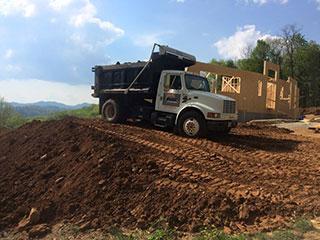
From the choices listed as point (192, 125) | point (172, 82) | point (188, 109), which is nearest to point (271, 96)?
point (172, 82)

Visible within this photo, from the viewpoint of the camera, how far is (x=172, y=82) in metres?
15.6

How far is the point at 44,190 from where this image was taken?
941 centimetres

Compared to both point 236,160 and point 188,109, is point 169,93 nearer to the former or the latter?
point 188,109

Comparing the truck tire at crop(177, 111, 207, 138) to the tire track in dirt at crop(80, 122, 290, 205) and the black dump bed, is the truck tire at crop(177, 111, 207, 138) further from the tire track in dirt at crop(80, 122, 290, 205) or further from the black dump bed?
the tire track in dirt at crop(80, 122, 290, 205)

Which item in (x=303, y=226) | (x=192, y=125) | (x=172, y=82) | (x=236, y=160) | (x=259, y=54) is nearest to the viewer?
(x=303, y=226)

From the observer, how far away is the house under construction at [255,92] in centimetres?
3018

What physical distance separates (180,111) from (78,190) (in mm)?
6774

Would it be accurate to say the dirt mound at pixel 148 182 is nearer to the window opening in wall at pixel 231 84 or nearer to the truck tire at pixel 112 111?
the truck tire at pixel 112 111

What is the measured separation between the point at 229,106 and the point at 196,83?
1.46 m

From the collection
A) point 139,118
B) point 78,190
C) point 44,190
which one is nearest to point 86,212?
point 78,190

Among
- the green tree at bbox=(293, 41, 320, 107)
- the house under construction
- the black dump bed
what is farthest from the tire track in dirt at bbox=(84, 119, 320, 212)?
the green tree at bbox=(293, 41, 320, 107)

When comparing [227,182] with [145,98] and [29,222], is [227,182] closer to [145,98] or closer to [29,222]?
[29,222]

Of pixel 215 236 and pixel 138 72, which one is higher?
pixel 138 72

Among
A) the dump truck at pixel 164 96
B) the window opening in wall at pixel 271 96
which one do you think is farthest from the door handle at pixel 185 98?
the window opening in wall at pixel 271 96
